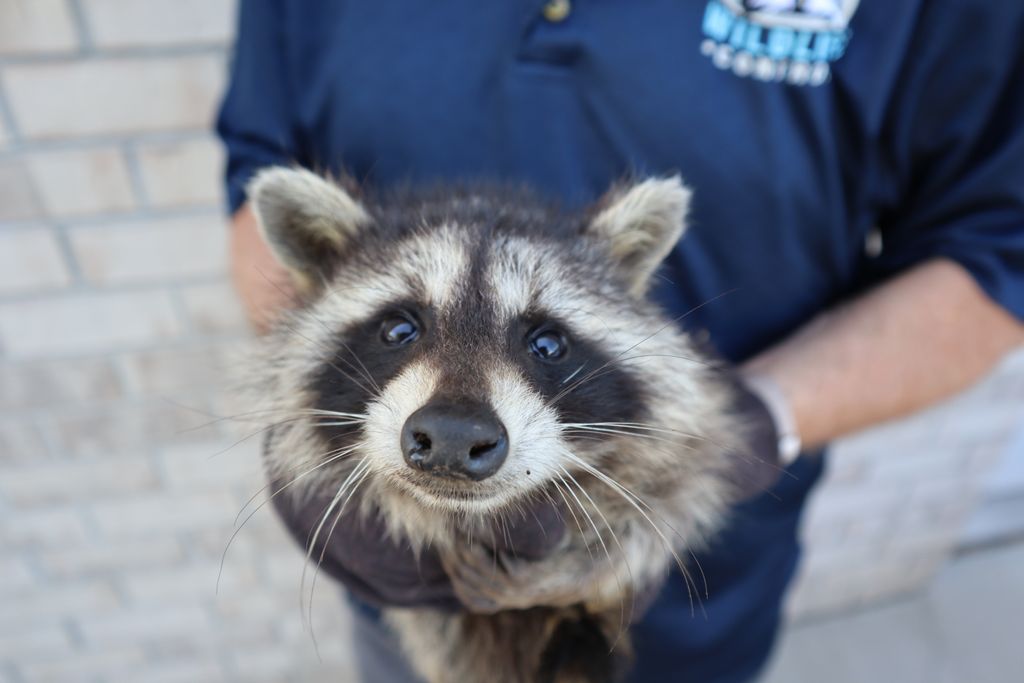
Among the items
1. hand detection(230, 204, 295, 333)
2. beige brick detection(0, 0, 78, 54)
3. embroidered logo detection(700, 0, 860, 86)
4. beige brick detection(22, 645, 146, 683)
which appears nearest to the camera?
embroidered logo detection(700, 0, 860, 86)

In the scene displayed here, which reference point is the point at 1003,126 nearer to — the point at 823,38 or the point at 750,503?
the point at 823,38

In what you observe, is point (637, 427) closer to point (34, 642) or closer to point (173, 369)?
point (173, 369)

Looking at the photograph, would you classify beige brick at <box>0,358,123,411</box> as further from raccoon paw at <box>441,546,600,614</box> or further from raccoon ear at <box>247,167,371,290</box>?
raccoon paw at <box>441,546,600,614</box>

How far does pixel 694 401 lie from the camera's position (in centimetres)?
139

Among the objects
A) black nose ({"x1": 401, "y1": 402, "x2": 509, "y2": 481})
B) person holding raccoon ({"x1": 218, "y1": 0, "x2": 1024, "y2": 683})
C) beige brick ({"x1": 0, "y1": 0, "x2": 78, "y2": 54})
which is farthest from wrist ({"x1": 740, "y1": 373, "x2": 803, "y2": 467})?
beige brick ({"x1": 0, "y1": 0, "x2": 78, "y2": 54})

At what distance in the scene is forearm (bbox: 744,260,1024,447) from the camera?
157 cm

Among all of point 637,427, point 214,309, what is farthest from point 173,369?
point 637,427

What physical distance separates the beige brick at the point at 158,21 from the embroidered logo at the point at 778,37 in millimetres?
1352

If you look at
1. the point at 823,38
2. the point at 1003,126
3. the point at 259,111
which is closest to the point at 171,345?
the point at 259,111

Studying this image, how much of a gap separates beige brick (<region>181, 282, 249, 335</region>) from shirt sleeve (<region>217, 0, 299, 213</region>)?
703 millimetres

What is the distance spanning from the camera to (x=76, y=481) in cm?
260

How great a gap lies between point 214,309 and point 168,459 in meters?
0.64

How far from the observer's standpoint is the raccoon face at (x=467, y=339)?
3.54 ft

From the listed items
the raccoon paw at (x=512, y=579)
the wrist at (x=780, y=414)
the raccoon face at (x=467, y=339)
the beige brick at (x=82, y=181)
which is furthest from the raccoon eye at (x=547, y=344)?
the beige brick at (x=82, y=181)
